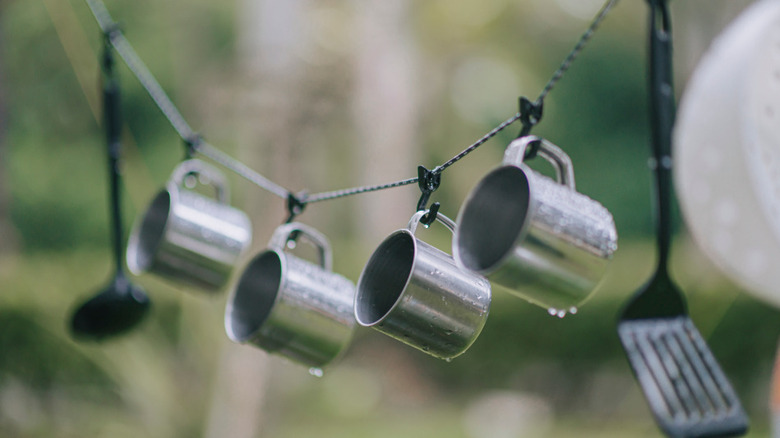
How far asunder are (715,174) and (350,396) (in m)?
3.43

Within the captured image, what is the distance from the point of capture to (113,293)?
3.94ft

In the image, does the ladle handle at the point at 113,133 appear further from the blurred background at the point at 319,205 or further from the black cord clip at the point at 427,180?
the blurred background at the point at 319,205

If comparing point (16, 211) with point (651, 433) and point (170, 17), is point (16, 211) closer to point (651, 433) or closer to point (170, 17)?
point (170, 17)

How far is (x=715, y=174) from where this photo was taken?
842 mm

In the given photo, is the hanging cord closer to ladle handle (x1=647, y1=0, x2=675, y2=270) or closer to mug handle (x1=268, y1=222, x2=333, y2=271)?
mug handle (x1=268, y1=222, x2=333, y2=271)

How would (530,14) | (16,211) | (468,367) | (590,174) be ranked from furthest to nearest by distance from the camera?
(590,174), (530,14), (16,211), (468,367)

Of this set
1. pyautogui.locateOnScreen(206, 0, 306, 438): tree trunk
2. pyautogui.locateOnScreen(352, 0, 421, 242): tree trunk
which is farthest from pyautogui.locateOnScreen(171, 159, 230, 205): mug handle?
pyautogui.locateOnScreen(352, 0, 421, 242): tree trunk

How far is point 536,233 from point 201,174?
650mm

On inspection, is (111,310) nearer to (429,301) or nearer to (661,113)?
(429,301)

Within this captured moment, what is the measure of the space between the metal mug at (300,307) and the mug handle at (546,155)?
0.99 ft

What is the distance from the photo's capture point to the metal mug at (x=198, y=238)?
1.04 m

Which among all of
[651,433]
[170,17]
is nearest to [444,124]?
[170,17]

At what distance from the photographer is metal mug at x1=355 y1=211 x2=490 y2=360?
2.22 feet

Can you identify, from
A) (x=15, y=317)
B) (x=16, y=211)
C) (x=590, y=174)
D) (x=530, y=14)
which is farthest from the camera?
(x=590, y=174)
